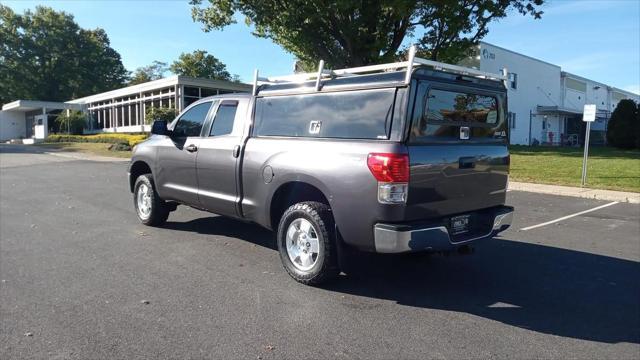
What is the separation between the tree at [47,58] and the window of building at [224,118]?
7210cm

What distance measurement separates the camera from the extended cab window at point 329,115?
173 inches

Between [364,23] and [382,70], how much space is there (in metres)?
18.5

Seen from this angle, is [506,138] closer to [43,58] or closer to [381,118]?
[381,118]

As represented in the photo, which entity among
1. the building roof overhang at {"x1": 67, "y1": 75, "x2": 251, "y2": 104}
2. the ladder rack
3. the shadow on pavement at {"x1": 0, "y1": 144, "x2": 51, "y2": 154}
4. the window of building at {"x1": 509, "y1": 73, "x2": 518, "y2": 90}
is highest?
the window of building at {"x1": 509, "y1": 73, "x2": 518, "y2": 90}

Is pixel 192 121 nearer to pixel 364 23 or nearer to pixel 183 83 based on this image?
pixel 364 23

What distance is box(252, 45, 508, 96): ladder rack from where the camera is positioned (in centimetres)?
429

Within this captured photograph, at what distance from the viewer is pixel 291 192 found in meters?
5.19

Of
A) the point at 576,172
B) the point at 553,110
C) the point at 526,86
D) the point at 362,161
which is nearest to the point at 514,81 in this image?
the point at 526,86

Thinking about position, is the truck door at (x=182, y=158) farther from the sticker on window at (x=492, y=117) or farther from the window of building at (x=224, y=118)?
the sticker on window at (x=492, y=117)

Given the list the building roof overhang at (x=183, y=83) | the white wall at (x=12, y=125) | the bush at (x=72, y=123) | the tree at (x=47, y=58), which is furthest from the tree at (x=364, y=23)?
the tree at (x=47, y=58)

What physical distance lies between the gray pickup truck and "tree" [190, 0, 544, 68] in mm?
16382

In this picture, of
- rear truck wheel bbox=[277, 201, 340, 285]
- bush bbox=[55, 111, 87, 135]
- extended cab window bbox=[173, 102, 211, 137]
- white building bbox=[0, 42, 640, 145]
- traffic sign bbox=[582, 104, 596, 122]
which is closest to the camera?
rear truck wheel bbox=[277, 201, 340, 285]

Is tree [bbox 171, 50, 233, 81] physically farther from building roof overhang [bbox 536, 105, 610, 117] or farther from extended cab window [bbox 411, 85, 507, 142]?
extended cab window [bbox 411, 85, 507, 142]

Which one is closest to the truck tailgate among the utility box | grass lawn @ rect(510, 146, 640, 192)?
grass lawn @ rect(510, 146, 640, 192)
